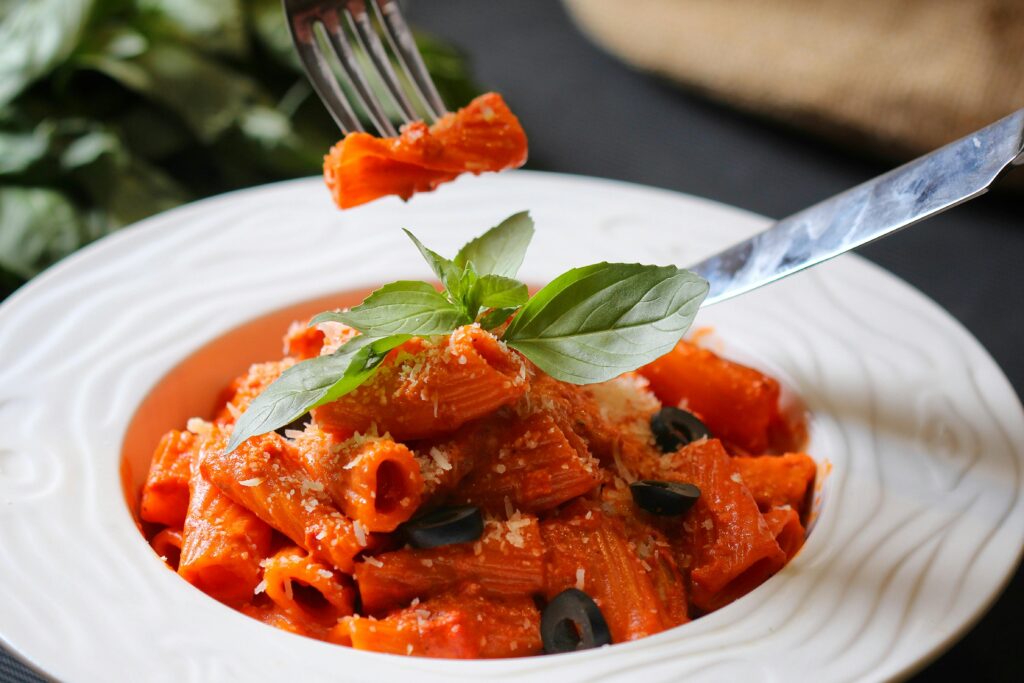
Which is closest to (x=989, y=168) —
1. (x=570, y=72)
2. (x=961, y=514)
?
(x=961, y=514)

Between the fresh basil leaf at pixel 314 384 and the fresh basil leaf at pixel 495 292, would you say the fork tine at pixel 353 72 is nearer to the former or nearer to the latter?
the fresh basil leaf at pixel 495 292

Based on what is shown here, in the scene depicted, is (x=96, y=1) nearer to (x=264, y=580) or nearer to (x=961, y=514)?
(x=264, y=580)

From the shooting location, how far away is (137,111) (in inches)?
146

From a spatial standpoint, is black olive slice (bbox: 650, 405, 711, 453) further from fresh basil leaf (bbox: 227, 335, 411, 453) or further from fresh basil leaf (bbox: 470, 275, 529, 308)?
fresh basil leaf (bbox: 227, 335, 411, 453)

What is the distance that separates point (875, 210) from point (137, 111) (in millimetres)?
2674

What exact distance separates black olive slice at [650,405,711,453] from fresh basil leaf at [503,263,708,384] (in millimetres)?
449

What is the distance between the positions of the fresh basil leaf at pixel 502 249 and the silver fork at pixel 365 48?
14.8 inches

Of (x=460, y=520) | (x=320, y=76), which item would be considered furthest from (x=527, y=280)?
(x=460, y=520)

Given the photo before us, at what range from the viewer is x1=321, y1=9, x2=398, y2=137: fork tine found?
7.55 feet

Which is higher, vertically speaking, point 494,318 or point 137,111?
point 494,318

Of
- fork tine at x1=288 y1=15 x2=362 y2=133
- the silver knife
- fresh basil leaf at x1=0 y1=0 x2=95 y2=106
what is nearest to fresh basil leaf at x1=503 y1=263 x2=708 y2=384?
the silver knife

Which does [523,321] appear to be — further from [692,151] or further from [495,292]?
[692,151]

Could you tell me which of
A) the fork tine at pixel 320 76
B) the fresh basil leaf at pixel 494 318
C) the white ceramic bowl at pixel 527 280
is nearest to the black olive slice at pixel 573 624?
the white ceramic bowl at pixel 527 280

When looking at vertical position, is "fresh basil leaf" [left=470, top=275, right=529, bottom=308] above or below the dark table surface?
above
